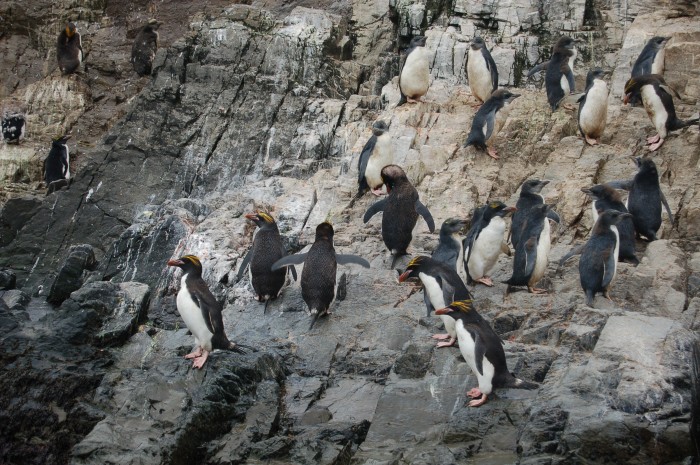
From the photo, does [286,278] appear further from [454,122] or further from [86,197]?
[86,197]

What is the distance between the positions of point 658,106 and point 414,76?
381cm

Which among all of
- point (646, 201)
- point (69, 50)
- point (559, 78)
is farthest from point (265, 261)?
point (69, 50)

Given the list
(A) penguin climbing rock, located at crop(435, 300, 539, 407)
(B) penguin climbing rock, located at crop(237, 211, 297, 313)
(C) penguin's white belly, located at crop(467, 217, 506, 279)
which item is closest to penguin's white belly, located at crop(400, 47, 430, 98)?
(B) penguin climbing rock, located at crop(237, 211, 297, 313)

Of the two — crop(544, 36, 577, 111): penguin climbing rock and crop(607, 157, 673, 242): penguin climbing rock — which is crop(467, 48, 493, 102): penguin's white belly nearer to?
crop(544, 36, 577, 111): penguin climbing rock

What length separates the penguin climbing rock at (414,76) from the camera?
50.1 feet

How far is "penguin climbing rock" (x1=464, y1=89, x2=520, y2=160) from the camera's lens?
1390 cm

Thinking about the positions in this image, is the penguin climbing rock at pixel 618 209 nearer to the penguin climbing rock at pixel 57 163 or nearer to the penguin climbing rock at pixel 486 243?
the penguin climbing rock at pixel 486 243

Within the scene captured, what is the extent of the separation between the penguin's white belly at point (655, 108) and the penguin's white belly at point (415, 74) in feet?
11.3

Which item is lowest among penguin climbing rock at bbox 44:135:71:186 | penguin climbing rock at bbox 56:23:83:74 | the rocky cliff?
penguin climbing rock at bbox 44:135:71:186

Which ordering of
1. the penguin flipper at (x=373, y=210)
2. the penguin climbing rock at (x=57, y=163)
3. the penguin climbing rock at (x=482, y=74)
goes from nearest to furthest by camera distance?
the penguin flipper at (x=373, y=210) → the penguin climbing rock at (x=482, y=74) → the penguin climbing rock at (x=57, y=163)

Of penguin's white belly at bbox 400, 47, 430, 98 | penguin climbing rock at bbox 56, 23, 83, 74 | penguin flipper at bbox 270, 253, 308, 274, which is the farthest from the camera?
penguin climbing rock at bbox 56, 23, 83, 74

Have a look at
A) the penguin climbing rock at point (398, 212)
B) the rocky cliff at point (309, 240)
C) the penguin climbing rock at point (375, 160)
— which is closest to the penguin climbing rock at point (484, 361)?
the rocky cliff at point (309, 240)

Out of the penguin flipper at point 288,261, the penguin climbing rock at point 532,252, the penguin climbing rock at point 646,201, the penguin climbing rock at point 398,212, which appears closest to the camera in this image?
the penguin climbing rock at point 532,252

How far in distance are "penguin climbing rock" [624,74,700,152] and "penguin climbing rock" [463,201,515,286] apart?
147 inches
